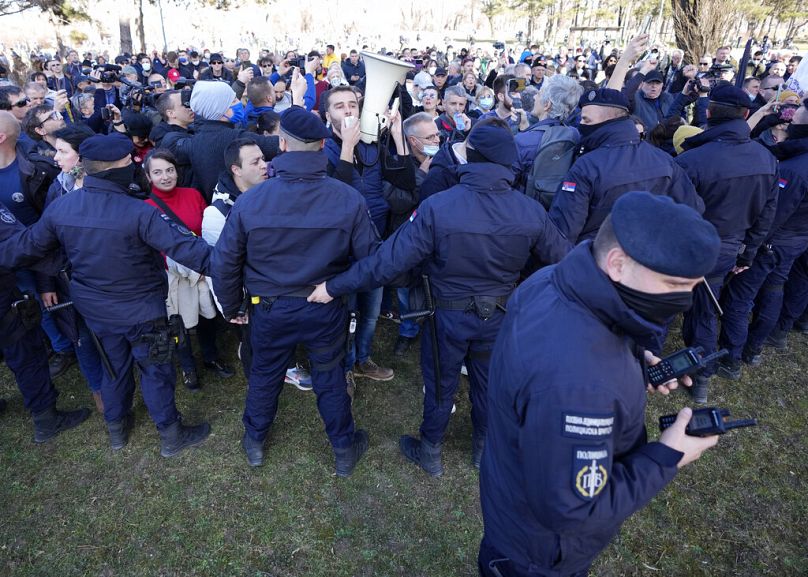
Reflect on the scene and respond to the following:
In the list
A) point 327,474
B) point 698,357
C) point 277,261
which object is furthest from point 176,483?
point 698,357

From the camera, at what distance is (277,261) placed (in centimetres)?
280

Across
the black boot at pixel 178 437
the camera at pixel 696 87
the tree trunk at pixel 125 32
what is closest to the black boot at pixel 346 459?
the black boot at pixel 178 437

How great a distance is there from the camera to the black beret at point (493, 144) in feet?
8.95

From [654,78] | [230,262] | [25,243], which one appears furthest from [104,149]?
[654,78]

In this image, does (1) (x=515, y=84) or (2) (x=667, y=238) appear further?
(1) (x=515, y=84)

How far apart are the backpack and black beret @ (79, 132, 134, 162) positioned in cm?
292

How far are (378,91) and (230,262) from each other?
197 centimetres

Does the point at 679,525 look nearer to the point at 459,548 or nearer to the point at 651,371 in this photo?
the point at 459,548

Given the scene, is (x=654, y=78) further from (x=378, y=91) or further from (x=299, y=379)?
(x=299, y=379)

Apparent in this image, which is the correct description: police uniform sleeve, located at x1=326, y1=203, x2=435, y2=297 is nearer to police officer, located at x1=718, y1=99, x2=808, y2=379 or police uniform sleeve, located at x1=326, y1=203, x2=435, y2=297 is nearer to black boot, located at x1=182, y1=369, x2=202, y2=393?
black boot, located at x1=182, y1=369, x2=202, y2=393

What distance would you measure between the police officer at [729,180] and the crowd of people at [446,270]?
0.02 m

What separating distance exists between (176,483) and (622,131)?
3.90 m

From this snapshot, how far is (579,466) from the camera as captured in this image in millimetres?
1347

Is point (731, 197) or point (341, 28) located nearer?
point (731, 197)
